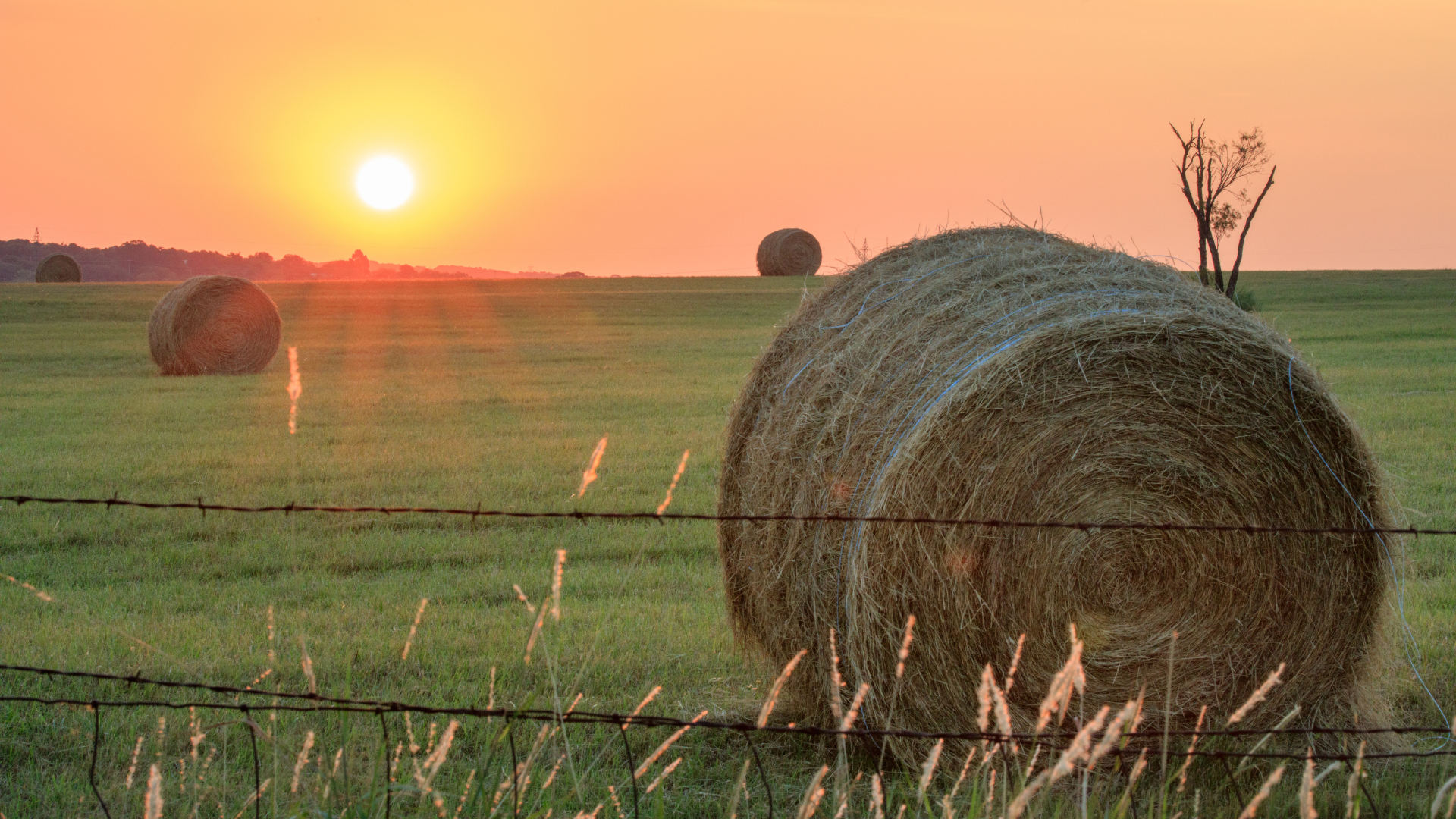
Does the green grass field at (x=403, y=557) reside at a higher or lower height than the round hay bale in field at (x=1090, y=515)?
lower

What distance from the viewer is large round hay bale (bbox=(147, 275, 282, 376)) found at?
2008cm

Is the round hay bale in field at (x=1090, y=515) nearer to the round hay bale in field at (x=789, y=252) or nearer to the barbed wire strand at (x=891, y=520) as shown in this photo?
the barbed wire strand at (x=891, y=520)

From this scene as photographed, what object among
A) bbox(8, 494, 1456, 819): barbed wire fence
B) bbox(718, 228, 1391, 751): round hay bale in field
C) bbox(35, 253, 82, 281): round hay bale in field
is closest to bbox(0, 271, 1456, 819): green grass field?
bbox(8, 494, 1456, 819): barbed wire fence

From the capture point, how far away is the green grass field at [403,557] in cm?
414

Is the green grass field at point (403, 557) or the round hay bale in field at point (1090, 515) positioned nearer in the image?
the round hay bale in field at point (1090, 515)

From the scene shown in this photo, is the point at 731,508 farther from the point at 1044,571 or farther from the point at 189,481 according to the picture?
the point at 189,481

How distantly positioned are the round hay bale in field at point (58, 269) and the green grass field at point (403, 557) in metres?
34.7

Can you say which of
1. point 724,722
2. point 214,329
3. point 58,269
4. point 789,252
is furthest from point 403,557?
point 58,269

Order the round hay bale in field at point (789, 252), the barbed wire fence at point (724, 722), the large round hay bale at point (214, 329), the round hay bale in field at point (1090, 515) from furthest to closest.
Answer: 1. the round hay bale in field at point (789, 252)
2. the large round hay bale at point (214, 329)
3. the round hay bale in field at point (1090, 515)
4. the barbed wire fence at point (724, 722)

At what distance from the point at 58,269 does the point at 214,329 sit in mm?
35320

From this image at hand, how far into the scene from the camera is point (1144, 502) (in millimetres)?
4215

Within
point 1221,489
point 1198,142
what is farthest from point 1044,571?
point 1198,142

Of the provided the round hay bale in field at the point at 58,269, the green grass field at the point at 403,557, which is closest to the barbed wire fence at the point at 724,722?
the green grass field at the point at 403,557

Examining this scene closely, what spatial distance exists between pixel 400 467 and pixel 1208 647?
7219 mm
